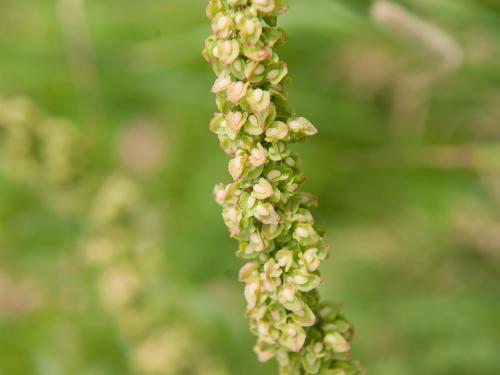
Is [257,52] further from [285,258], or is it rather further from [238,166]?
[285,258]

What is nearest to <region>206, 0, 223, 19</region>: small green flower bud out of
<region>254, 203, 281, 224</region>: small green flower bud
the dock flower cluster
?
the dock flower cluster

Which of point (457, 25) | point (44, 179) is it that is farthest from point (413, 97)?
point (44, 179)

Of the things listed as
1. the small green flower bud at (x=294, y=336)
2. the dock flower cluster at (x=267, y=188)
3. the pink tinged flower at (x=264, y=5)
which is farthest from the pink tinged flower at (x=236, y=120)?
the small green flower bud at (x=294, y=336)

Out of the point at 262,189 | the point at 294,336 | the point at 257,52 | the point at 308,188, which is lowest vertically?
the point at 294,336

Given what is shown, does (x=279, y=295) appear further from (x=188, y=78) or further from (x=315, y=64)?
(x=315, y=64)

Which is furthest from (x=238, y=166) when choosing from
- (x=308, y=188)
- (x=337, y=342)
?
(x=308, y=188)
